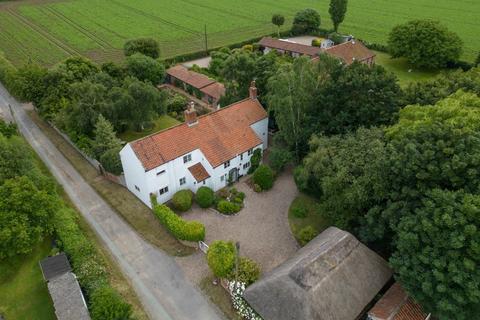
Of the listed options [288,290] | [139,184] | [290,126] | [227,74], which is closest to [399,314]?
[288,290]

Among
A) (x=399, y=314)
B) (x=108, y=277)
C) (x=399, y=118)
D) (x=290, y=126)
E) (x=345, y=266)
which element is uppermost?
(x=399, y=118)

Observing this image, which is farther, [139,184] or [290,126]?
[290,126]

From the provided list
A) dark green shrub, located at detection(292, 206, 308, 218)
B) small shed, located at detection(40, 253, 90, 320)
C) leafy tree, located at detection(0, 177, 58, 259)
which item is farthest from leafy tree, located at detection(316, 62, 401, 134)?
leafy tree, located at detection(0, 177, 58, 259)

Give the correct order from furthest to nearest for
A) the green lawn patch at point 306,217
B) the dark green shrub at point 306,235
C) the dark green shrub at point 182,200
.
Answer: the dark green shrub at point 182,200 → the green lawn patch at point 306,217 → the dark green shrub at point 306,235

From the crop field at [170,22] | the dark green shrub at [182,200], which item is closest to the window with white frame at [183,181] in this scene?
the dark green shrub at [182,200]

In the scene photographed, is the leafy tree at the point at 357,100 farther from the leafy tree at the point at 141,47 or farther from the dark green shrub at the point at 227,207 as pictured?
the leafy tree at the point at 141,47

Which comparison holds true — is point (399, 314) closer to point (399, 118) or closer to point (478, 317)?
point (478, 317)
